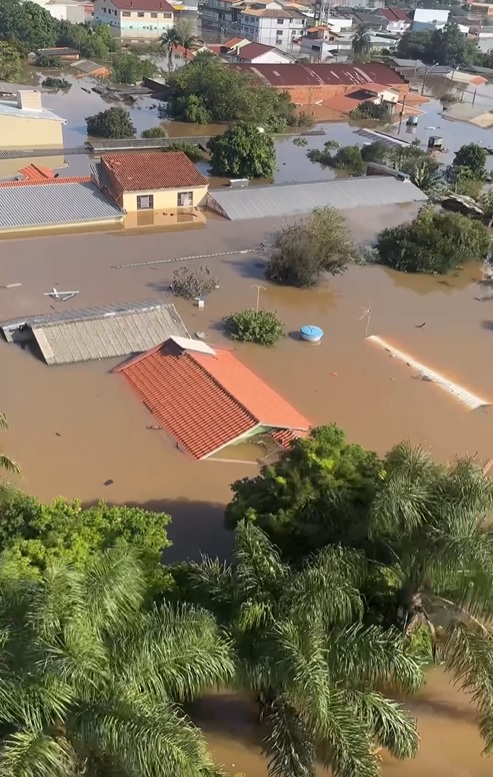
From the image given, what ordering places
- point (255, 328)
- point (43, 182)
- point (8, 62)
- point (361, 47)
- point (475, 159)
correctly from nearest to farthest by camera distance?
point (255, 328) < point (43, 182) < point (475, 159) < point (8, 62) < point (361, 47)

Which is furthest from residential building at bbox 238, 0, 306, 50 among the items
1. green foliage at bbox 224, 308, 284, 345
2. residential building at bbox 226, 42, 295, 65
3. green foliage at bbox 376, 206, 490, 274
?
green foliage at bbox 224, 308, 284, 345

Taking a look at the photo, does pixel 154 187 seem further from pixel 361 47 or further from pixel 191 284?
pixel 361 47

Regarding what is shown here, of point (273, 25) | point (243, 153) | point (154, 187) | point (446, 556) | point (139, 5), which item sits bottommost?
point (154, 187)

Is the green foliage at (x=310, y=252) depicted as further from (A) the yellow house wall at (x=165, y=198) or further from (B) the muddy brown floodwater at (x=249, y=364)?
(A) the yellow house wall at (x=165, y=198)

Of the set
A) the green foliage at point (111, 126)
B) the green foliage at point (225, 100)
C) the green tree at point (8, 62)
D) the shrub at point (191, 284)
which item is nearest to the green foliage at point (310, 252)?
the shrub at point (191, 284)

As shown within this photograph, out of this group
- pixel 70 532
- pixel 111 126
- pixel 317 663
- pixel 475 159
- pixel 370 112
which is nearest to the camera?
pixel 317 663

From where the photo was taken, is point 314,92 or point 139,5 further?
point 139,5

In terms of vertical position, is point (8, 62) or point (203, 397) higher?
point (8, 62)

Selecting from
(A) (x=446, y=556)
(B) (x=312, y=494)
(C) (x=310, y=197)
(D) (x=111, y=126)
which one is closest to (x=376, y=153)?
(C) (x=310, y=197)
